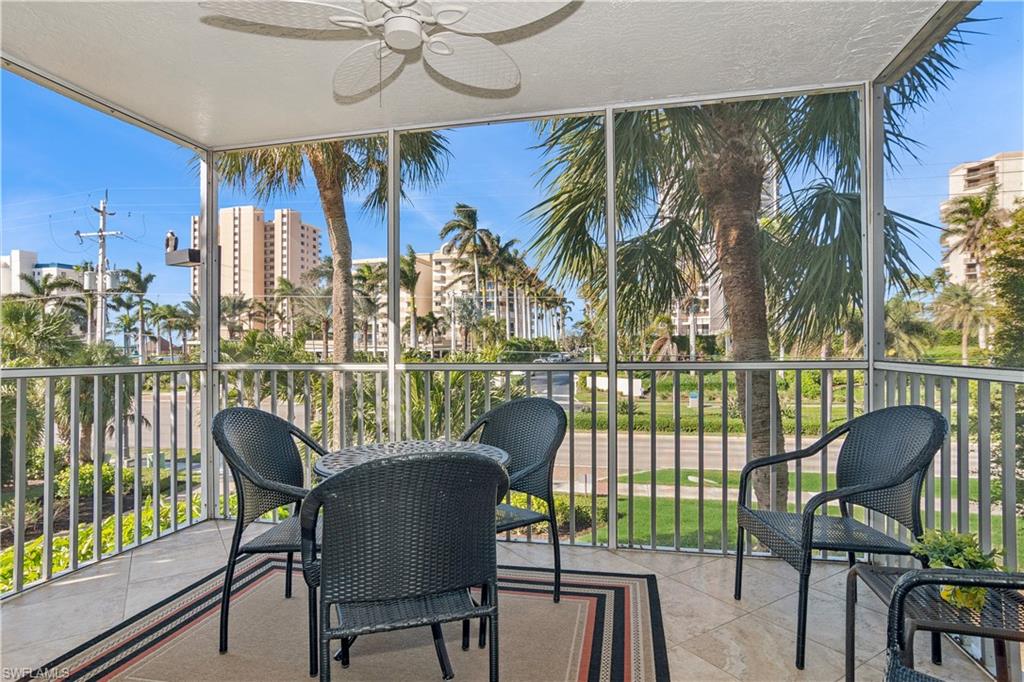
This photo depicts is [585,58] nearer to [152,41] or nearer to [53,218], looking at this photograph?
[152,41]

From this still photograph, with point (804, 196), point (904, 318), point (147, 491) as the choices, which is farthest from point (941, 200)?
point (147, 491)

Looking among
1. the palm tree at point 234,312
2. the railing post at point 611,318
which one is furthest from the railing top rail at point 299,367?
the railing post at point 611,318

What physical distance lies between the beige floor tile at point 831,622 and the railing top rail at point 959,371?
1.09m

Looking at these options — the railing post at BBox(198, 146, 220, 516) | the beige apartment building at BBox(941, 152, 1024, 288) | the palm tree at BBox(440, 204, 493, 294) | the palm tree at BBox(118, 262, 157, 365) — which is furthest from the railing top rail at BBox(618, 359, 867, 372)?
the palm tree at BBox(118, 262, 157, 365)

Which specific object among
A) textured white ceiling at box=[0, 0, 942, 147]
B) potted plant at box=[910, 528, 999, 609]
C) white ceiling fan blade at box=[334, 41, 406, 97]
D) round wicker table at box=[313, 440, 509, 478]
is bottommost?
potted plant at box=[910, 528, 999, 609]

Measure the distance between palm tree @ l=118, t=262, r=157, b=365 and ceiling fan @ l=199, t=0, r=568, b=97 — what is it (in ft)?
7.08

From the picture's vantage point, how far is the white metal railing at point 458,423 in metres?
2.34

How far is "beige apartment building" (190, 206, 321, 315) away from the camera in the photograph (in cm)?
409

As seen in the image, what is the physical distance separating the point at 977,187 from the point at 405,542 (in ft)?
9.45

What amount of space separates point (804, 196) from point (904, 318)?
39.2 inches

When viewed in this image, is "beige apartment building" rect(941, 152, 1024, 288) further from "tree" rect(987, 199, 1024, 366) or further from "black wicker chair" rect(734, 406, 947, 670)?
"black wicker chair" rect(734, 406, 947, 670)

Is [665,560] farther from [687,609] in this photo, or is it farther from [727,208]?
[727,208]

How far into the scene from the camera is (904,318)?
2889mm

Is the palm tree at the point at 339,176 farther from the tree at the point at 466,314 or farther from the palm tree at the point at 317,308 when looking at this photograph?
the tree at the point at 466,314
